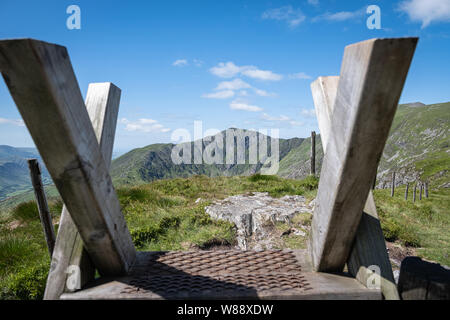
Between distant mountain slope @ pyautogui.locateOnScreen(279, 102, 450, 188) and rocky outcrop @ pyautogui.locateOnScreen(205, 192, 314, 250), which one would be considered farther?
distant mountain slope @ pyautogui.locateOnScreen(279, 102, 450, 188)

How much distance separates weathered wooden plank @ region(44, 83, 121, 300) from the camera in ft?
6.19

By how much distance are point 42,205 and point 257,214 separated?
4013mm

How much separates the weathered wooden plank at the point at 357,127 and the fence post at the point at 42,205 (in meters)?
4.27

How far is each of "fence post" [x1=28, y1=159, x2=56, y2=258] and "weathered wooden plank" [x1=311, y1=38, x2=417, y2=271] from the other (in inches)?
168

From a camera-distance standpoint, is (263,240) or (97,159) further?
(263,240)

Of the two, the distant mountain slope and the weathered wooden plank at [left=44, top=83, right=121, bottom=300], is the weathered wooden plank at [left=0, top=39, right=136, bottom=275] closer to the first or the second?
the weathered wooden plank at [left=44, top=83, right=121, bottom=300]

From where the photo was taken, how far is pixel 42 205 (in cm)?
429

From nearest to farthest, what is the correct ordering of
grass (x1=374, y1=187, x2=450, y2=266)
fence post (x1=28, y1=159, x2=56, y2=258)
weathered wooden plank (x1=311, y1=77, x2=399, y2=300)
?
weathered wooden plank (x1=311, y1=77, x2=399, y2=300) < fence post (x1=28, y1=159, x2=56, y2=258) < grass (x1=374, y1=187, x2=450, y2=266)

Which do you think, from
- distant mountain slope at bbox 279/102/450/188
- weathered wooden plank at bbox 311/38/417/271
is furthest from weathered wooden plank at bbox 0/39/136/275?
distant mountain slope at bbox 279/102/450/188

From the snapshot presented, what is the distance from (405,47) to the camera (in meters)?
1.21

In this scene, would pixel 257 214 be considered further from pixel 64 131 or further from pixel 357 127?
pixel 64 131

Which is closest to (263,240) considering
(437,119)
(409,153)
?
(409,153)
